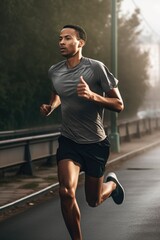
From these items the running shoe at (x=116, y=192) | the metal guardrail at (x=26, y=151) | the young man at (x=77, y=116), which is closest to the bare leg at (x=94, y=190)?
the young man at (x=77, y=116)

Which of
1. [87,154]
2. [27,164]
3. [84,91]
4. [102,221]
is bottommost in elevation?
[27,164]

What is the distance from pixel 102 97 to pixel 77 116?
419 millimetres

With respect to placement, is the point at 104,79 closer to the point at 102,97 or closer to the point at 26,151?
the point at 102,97

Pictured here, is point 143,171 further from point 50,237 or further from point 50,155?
point 50,237

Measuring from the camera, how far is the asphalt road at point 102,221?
318 inches

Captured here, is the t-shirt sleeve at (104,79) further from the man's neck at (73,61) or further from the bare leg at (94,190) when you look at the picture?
the bare leg at (94,190)

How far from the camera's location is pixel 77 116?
22.5 feet

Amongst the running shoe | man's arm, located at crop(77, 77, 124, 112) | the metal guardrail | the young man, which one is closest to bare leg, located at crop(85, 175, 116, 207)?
the young man

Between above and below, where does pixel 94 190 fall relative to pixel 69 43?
below

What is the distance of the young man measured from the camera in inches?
264

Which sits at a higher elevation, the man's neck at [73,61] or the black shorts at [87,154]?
the man's neck at [73,61]

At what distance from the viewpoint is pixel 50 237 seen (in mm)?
8000

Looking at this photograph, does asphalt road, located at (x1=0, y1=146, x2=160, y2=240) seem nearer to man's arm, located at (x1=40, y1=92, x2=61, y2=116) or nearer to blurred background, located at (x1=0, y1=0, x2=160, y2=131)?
man's arm, located at (x1=40, y1=92, x2=61, y2=116)

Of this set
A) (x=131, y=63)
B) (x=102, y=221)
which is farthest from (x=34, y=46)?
(x=102, y=221)
